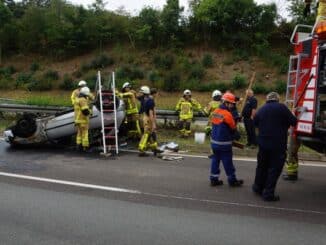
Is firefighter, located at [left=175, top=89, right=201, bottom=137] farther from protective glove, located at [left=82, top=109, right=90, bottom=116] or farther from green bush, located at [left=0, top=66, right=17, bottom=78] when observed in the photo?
green bush, located at [left=0, top=66, right=17, bottom=78]

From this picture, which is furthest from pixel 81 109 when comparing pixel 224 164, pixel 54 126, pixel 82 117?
pixel 224 164

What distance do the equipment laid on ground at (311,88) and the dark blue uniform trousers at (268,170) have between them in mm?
550

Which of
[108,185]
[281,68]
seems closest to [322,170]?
[108,185]

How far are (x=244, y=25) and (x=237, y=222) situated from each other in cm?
2955

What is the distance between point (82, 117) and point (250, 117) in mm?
4265

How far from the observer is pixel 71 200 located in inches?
266

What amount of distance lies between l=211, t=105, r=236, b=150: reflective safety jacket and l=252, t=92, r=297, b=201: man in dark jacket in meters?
0.75

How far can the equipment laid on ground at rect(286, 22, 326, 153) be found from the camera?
677cm

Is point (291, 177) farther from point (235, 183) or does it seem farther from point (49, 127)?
point (49, 127)

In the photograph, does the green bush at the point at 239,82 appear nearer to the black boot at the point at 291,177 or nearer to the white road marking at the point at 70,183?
the black boot at the point at 291,177

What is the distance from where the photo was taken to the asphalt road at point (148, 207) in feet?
17.2

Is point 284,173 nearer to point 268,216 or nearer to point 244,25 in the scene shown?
point 268,216

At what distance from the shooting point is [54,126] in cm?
1172

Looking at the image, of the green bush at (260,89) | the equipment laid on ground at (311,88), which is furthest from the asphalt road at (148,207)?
the green bush at (260,89)
